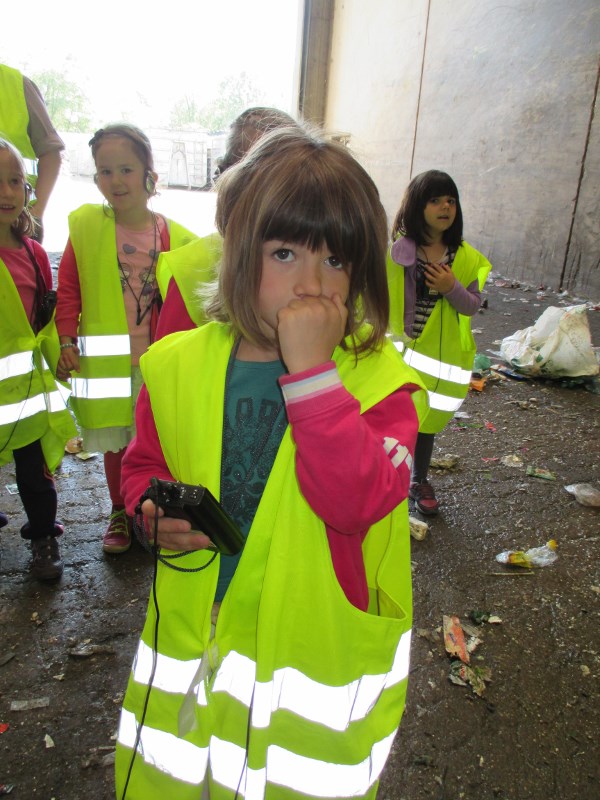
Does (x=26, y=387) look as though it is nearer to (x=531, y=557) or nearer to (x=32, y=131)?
(x=32, y=131)

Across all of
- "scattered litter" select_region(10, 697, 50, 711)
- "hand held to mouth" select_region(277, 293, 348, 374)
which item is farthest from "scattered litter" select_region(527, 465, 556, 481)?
"hand held to mouth" select_region(277, 293, 348, 374)

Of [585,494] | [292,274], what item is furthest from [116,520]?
[585,494]

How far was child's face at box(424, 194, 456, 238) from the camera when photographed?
2.76 metres

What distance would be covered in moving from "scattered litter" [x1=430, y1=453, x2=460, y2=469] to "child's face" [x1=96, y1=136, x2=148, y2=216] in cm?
238

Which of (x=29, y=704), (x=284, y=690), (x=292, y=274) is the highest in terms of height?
(x=292, y=274)

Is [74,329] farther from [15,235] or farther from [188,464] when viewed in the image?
[188,464]

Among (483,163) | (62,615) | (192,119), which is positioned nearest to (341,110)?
(483,163)

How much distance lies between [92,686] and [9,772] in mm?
351

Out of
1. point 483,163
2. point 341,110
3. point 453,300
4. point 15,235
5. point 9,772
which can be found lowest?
point 9,772

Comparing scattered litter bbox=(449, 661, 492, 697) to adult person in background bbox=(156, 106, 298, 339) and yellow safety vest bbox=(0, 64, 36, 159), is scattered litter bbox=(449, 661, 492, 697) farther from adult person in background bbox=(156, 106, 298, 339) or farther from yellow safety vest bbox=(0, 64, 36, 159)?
yellow safety vest bbox=(0, 64, 36, 159)

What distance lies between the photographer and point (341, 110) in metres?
13.2

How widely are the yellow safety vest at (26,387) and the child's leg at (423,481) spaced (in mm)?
1779

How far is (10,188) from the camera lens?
7.17 ft

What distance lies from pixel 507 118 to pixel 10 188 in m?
7.65
